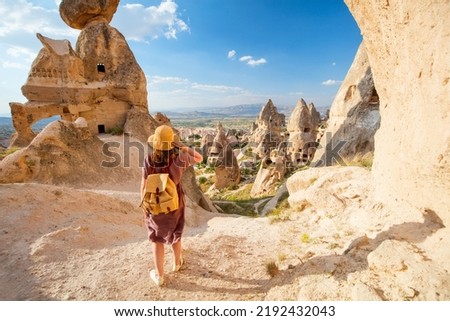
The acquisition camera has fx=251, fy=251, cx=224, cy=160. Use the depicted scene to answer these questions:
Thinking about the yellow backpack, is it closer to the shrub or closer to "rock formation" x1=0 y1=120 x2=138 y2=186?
the shrub

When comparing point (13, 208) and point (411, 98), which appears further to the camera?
point (13, 208)

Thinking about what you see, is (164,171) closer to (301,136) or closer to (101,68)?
(101,68)

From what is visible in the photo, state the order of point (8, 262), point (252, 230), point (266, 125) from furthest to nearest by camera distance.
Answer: point (266, 125)
point (252, 230)
point (8, 262)

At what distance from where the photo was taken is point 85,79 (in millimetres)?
12180

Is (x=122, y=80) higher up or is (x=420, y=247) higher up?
(x=122, y=80)

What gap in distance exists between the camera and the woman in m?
2.27

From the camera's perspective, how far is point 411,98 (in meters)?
2.79

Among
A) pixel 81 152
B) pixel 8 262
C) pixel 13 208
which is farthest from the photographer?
pixel 81 152

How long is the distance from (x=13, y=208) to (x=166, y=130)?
3462mm

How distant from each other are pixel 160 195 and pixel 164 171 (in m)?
0.22

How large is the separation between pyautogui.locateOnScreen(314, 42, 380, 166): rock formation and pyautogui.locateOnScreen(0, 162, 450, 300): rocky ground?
15.6 feet

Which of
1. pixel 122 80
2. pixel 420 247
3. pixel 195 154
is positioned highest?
pixel 122 80

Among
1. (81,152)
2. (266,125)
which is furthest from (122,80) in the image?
(266,125)

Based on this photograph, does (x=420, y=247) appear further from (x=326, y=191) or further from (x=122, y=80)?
(x=122, y=80)
